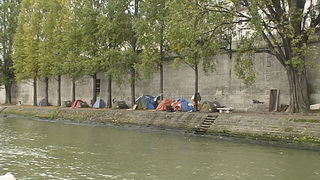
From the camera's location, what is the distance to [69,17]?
111ft

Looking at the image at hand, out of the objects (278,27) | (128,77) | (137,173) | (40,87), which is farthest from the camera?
(40,87)

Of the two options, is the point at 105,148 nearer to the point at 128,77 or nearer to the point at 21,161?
the point at 21,161

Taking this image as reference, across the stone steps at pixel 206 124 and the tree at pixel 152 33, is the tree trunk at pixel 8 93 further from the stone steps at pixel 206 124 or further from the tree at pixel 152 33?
the stone steps at pixel 206 124

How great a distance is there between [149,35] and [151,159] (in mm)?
14220

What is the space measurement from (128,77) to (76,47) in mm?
5271

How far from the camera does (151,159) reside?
12352mm

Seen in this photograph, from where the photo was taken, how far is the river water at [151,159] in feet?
33.3

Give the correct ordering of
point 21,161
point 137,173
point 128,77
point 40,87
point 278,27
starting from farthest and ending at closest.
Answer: point 40,87 < point 128,77 < point 278,27 < point 21,161 < point 137,173

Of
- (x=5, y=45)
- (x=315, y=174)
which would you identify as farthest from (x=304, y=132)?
(x=5, y=45)

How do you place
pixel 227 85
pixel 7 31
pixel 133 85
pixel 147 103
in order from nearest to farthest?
pixel 227 85 < pixel 147 103 < pixel 133 85 < pixel 7 31

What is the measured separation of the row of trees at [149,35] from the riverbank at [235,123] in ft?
7.14

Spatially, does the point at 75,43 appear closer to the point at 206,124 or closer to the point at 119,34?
the point at 119,34

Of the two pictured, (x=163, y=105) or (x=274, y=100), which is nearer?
(x=274, y=100)

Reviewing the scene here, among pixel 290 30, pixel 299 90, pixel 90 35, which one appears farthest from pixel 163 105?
pixel 290 30
